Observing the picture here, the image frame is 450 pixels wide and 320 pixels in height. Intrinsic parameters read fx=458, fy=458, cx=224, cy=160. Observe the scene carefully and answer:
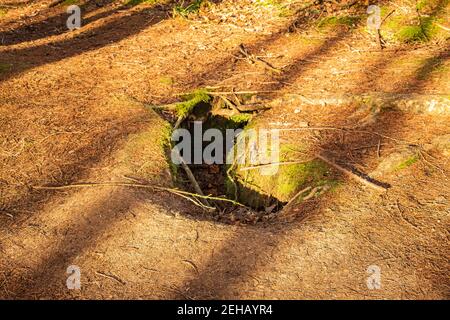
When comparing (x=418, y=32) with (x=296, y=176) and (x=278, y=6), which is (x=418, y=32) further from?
(x=296, y=176)

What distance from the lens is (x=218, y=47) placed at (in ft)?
29.3

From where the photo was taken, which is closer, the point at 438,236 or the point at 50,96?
the point at 438,236

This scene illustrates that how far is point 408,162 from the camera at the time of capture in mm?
5348

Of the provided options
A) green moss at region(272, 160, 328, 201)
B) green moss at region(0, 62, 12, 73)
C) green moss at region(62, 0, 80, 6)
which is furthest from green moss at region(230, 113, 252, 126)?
green moss at region(62, 0, 80, 6)

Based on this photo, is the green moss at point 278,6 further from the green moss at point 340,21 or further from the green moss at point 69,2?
the green moss at point 69,2

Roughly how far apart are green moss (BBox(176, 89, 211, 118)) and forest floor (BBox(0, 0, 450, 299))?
28 cm

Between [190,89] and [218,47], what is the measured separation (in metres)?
1.94

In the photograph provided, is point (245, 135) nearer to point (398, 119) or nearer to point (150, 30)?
point (398, 119)

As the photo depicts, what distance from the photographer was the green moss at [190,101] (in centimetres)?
685

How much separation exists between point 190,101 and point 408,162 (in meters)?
3.29

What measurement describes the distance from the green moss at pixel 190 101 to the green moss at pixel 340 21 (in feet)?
11.8

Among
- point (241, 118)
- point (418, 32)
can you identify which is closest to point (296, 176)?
point (241, 118)

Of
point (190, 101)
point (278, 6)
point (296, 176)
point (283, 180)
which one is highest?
point (278, 6)
